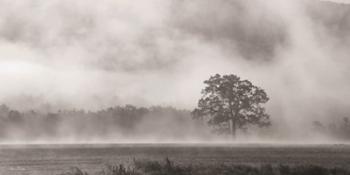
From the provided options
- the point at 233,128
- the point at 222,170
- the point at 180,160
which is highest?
the point at 233,128

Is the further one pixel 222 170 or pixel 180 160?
pixel 180 160

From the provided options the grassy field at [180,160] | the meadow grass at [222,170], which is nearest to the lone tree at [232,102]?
the grassy field at [180,160]

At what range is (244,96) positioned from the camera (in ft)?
482

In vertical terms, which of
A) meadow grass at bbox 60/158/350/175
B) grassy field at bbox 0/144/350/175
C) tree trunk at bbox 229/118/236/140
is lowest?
meadow grass at bbox 60/158/350/175

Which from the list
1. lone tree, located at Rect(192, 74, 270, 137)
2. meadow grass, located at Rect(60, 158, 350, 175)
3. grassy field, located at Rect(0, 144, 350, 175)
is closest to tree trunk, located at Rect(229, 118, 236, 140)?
lone tree, located at Rect(192, 74, 270, 137)

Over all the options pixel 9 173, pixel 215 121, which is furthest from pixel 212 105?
pixel 9 173

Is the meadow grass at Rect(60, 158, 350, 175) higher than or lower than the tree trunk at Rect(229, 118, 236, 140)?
lower

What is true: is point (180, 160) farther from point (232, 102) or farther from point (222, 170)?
point (232, 102)

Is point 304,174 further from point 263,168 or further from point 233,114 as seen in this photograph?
point 233,114

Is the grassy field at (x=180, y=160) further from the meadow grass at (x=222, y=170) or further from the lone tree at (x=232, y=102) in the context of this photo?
the lone tree at (x=232, y=102)

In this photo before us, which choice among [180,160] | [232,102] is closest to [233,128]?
[232,102]

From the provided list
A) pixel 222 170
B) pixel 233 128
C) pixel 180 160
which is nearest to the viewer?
pixel 222 170

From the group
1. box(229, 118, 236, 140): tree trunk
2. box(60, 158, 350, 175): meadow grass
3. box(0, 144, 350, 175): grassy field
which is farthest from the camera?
box(229, 118, 236, 140): tree trunk

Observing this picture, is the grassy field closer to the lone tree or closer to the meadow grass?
the meadow grass
